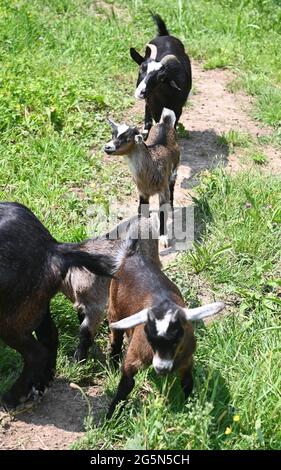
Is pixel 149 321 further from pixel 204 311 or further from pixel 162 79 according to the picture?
pixel 162 79

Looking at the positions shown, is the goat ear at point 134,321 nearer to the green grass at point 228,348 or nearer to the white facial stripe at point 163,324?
the white facial stripe at point 163,324

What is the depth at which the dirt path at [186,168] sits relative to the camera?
4098 millimetres

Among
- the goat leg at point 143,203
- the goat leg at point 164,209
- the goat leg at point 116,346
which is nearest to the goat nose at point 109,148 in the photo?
the goat leg at point 143,203

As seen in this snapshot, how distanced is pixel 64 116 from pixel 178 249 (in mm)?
2293

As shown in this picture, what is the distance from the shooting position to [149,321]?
3.79 meters

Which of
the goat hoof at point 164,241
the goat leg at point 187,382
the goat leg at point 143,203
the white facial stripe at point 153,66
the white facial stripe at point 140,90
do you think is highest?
the white facial stripe at point 153,66

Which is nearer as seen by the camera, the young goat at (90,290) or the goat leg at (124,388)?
the goat leg at (124,388)

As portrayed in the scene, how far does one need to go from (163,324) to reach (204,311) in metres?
0.27

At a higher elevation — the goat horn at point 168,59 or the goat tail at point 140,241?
the goat horn at point 168,59

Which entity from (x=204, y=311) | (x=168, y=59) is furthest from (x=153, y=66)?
(x=204, y=311)

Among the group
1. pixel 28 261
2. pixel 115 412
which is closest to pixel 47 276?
pixel 28 261

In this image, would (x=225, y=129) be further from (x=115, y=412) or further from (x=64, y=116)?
(x=115, y=412)

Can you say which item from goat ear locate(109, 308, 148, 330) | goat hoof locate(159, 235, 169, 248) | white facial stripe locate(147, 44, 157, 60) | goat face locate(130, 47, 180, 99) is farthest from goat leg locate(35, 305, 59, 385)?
white facial stripe locate(147, 44, 157, 60)

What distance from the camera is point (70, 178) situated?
6613mm
